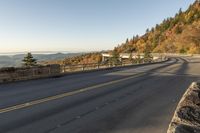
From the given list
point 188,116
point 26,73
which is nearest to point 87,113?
point 188,116

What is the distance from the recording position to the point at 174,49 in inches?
6004

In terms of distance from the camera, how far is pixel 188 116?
288 inches

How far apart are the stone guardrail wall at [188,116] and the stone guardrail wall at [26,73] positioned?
15.5 meters

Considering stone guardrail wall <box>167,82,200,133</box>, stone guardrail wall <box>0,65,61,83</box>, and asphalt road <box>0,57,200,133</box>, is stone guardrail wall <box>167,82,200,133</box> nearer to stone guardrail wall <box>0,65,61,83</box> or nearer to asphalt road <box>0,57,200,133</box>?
asphalt road <box>0,57,200,133</box>

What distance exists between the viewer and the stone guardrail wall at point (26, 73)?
21.3m

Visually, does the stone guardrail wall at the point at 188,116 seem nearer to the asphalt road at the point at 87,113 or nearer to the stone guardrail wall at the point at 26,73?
the asphalt road at the point at 87,113

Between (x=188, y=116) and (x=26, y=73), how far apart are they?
1810 cm

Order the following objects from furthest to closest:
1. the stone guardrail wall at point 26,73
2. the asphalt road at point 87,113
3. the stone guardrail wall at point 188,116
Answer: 1. the stone guardrail wall at point 26,73
2. the asphalt road at point 87,113
3. the stone guardrail wall at point 188,116

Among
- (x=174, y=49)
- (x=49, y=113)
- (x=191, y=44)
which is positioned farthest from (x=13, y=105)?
(x=174, y=49)

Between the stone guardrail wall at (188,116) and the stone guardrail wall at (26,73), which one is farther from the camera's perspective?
the stone guardrail wall at (26,73)

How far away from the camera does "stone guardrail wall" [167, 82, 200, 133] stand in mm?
5988

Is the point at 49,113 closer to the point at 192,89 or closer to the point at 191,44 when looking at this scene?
the point at 192,89

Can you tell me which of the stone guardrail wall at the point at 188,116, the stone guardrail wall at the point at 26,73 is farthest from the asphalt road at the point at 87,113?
the stone guardrail wall at the point at 26,73

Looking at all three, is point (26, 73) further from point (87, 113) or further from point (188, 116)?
point (188, 116)
